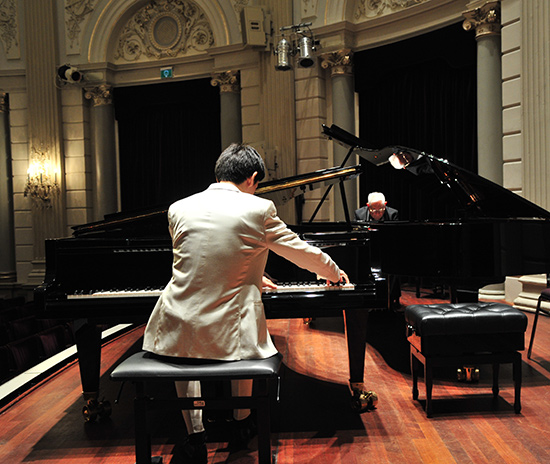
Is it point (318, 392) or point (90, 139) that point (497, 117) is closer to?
point (318, 392)

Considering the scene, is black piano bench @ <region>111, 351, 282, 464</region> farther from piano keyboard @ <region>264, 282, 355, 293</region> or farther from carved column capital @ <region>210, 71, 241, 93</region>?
carved column capital @ <region>210, 71, 241, 93</region>

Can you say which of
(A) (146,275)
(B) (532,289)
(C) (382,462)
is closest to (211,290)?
(A) (146,275)

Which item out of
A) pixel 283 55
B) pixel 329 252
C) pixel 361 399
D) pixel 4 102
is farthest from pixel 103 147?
pixel 361 399

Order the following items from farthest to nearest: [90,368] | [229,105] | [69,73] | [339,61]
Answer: [69,73]
[229,105]
[339,61]
[90,368]

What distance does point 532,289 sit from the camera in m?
5.57

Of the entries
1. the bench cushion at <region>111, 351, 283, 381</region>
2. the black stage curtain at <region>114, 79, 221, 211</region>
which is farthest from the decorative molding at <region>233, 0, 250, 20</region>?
the bench cushion at <region>111, 351, 283, 381</region>

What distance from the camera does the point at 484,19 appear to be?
6.16 m

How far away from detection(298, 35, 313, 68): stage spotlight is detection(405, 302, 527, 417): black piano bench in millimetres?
5353

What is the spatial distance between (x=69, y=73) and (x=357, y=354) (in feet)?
28.5

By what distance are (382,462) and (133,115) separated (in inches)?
363

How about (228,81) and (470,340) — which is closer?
(470,340)

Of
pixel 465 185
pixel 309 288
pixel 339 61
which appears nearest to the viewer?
pixel 309 288

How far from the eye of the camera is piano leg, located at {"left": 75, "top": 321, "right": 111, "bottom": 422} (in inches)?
112

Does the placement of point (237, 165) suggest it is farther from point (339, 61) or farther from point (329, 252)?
point (339, 61)
